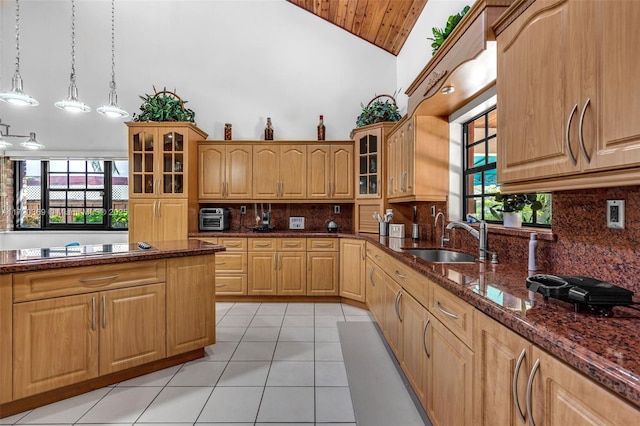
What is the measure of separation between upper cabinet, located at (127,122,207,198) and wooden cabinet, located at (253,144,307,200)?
0.92m

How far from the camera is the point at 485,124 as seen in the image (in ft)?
8.80

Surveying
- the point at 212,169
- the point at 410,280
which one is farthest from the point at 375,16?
the point at 410,280

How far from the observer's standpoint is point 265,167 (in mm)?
4453

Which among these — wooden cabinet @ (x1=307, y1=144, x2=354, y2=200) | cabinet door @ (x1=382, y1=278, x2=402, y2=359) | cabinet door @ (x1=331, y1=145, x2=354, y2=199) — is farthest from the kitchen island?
cabinet door @ (x1=331, y1=145, x2=354, y2=199)

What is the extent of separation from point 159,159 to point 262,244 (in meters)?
1.79

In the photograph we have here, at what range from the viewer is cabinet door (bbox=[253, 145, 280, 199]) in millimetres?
4449

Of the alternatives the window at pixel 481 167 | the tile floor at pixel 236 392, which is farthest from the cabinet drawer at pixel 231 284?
the window at pixel 481 167

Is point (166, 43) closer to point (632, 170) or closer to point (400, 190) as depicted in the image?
point (400, 190)

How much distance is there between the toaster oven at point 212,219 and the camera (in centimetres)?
442

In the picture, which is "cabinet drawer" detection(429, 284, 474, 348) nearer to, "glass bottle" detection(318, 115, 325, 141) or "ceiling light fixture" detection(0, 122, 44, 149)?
"glass bottle" detection(318, 115, 325, 141)

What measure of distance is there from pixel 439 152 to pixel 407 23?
221 centimetres

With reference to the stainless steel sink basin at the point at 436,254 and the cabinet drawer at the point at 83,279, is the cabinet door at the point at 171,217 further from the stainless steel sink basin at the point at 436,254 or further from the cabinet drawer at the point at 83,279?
the stainless steel sink basin at the point at 436,254

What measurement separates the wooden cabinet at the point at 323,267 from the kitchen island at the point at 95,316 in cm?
174

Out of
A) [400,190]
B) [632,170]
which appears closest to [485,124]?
[400,190]
